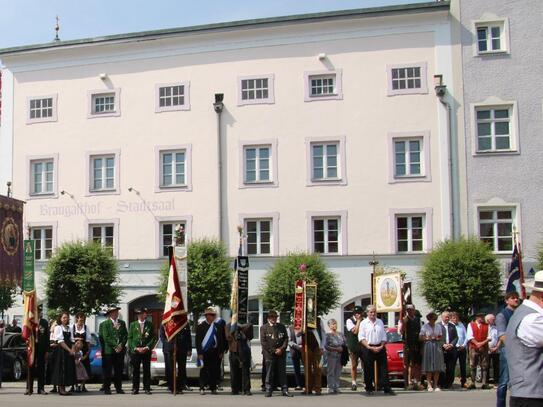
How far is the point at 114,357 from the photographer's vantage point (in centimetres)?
1838

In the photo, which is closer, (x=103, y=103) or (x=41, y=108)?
(x=103, y=103)

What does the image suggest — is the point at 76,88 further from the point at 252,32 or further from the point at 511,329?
the point at 511,329

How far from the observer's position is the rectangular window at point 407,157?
1232 inches

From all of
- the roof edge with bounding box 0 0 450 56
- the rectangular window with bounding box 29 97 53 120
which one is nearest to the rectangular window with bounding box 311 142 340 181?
the roof edge with bounding box 0 0 450 56

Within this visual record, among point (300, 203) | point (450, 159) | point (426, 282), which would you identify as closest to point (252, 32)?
point (300, 203)

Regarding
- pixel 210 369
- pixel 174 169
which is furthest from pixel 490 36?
pixel 210 369

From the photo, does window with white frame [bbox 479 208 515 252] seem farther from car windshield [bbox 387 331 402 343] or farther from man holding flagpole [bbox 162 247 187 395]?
man holding flagpole [bbox 162 247 187 395]

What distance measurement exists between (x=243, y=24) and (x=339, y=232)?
9.16 m

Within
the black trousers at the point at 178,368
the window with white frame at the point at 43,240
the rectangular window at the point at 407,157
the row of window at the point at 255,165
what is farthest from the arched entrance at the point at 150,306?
the black trousers at the point at 178,368

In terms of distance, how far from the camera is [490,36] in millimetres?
31266

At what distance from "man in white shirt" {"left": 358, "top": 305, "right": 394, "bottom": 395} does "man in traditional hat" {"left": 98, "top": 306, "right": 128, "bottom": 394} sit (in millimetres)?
5372

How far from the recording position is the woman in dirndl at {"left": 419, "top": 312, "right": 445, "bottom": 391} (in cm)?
1880

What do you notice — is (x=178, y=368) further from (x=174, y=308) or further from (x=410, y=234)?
(x=410, y=234)

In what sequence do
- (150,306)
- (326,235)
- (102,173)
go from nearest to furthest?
(326,235) → (150,306) → (102,173)
